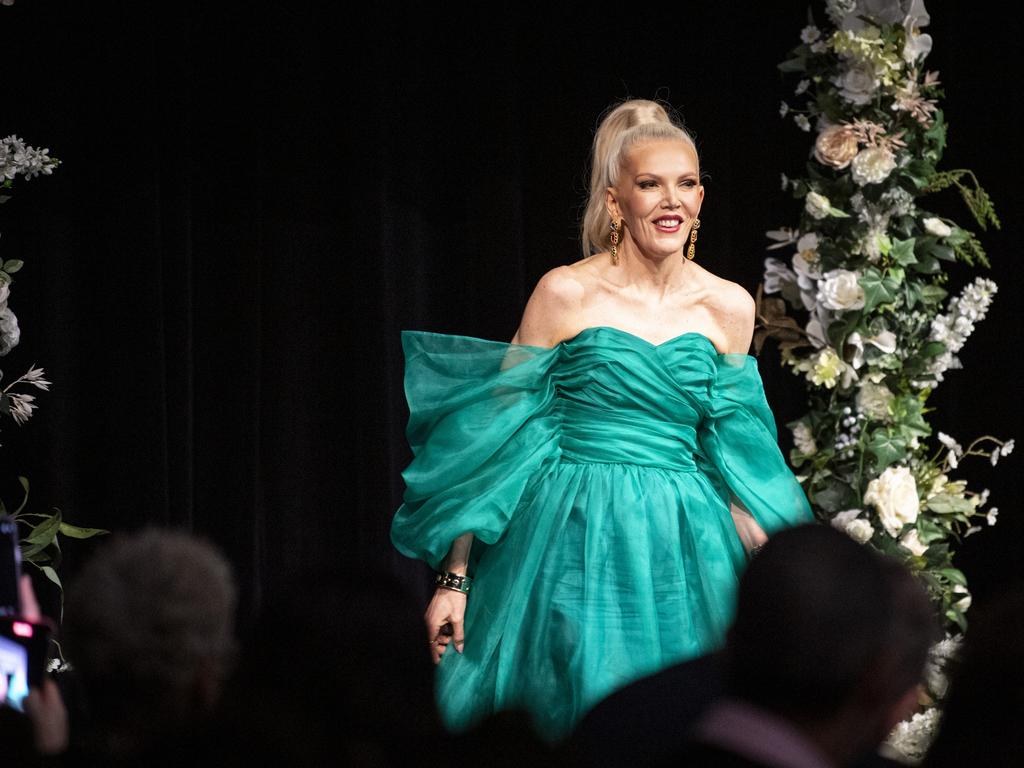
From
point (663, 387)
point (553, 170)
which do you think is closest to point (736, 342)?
point (663, 387)

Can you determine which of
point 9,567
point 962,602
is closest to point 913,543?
point 962,602

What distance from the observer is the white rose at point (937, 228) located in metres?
3.47

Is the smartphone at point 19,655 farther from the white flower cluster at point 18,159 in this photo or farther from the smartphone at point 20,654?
the white flower cluster at point 18,159

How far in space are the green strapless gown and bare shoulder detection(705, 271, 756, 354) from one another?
0.06 m

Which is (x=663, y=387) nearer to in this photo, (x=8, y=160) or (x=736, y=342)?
(x=736, y=342)

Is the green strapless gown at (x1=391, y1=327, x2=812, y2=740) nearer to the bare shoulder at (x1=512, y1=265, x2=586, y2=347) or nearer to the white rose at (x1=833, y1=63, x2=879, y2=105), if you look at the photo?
the bare shoulder at (x1=512, y1=265, x2=586, y2=347)

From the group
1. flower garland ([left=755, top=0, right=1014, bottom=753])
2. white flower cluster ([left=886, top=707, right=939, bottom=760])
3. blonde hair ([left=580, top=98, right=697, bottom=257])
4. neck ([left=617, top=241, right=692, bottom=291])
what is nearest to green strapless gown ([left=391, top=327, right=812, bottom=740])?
neck ([left=617, top=241, right=692, bottom=291])

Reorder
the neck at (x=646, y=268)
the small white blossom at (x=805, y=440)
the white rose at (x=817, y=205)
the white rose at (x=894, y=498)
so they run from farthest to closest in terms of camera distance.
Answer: the small white blossom at (x=805, y=440) → the white rose at (x=817, y=205) → the white rose at (x=894, y=498) → the neck at (x=646, y=268)

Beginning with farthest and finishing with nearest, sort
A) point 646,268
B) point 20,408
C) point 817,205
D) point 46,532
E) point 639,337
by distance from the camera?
1. point 817,205
2. point 46,532
3. point 20,408
4. point 646,268
5. point 639,337

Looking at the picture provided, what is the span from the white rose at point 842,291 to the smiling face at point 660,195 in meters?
0.72

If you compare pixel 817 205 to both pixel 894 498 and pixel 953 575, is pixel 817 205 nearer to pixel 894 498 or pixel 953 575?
pixel 894 498

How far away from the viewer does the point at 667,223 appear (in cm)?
278

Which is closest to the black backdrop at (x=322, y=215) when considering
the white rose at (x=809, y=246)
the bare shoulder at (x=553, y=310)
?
the white rose at (x=809, y=246)

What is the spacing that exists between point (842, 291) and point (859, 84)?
491 mm
